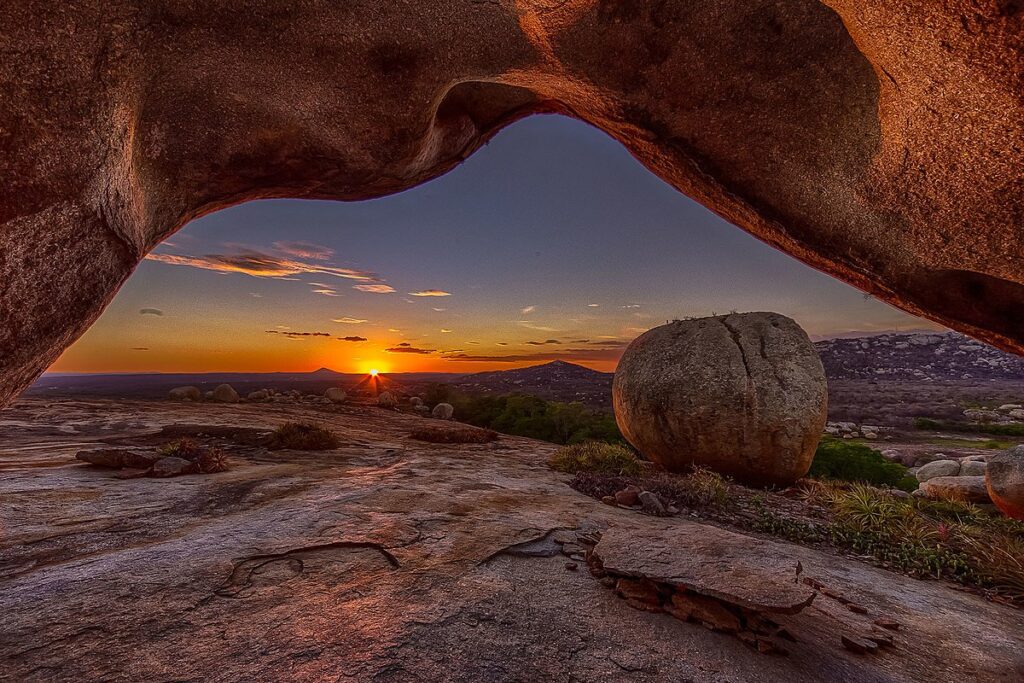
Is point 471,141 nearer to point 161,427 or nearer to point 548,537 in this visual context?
point 548,537

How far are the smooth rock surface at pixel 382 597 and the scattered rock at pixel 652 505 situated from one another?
472 mm

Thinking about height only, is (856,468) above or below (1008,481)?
below

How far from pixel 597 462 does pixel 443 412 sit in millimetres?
12304

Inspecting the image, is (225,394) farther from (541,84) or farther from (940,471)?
(940,471)

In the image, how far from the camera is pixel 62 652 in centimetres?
204

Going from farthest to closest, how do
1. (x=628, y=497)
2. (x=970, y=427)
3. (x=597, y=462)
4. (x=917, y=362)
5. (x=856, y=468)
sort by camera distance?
1. (x=917, y=362)
2. (x=970, y=427)
3. (x=856, y=468)
4. (x=597, y=462)
5. (x=628, y=497)

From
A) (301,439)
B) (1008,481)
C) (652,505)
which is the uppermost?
(301,439)

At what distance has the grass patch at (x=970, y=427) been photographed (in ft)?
82.3

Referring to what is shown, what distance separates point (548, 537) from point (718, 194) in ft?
11.0

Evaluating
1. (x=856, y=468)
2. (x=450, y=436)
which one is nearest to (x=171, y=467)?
(x=450, y=436)

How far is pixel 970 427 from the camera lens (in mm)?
27016

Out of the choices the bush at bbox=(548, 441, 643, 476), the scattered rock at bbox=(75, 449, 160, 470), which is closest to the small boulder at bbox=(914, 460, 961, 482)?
the bush at bbox=(548, 441, 643, 476)

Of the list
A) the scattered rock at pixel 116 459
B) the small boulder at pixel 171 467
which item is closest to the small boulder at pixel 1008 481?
the small boulder at pixel 171 467

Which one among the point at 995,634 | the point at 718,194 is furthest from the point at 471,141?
A: the point at 995,634
